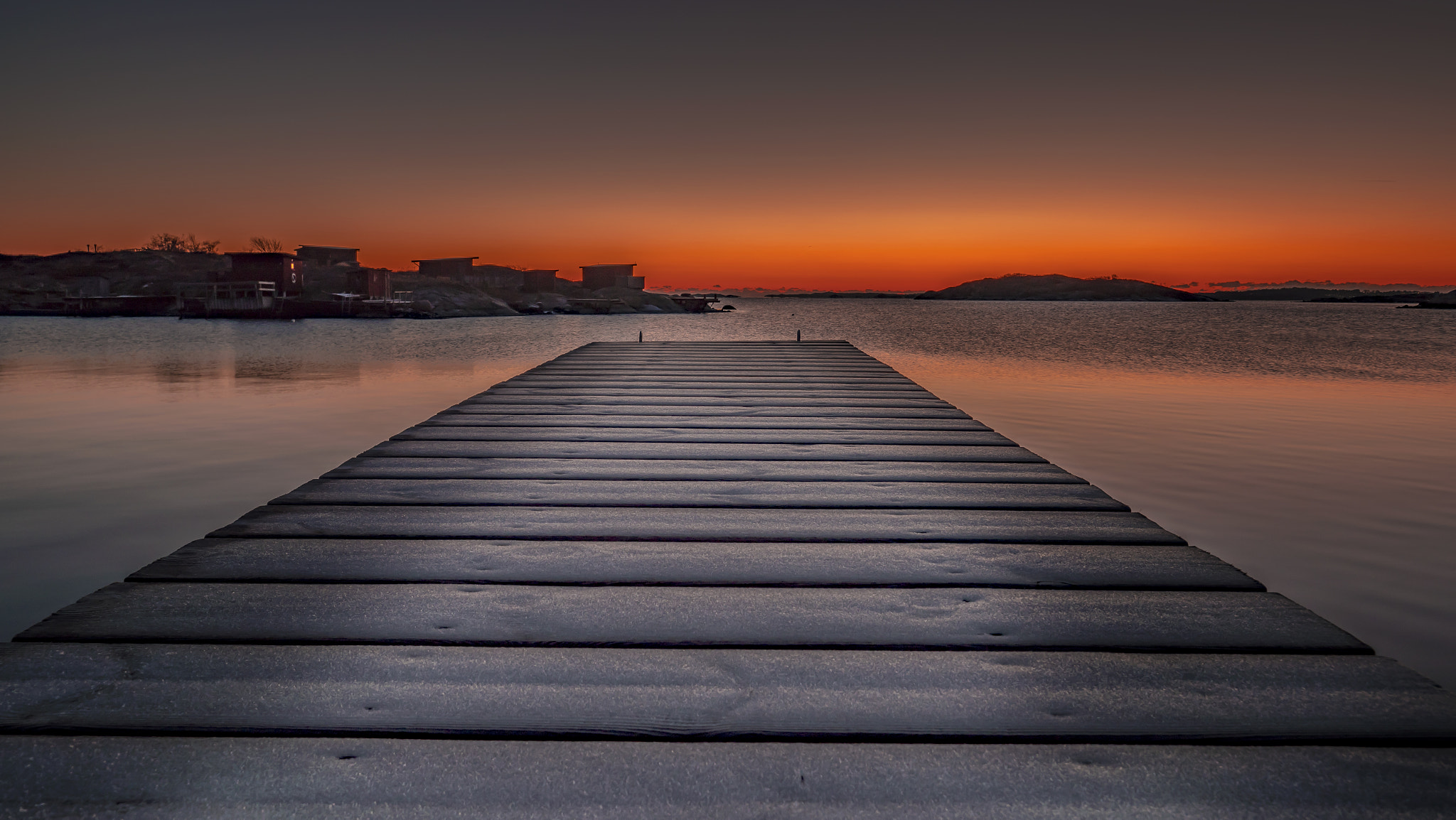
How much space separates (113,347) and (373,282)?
105 ft

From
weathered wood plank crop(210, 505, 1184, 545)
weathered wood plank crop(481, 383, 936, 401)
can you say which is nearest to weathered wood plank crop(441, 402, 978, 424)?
weathered wood plank crop(481, 383, 936, 401)

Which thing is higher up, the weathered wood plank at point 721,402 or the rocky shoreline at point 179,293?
the rocky shoreline at point 179,293

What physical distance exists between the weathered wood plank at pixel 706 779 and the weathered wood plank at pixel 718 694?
0.14ft

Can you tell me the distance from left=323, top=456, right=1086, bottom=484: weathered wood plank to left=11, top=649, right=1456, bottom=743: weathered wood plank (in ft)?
6.45

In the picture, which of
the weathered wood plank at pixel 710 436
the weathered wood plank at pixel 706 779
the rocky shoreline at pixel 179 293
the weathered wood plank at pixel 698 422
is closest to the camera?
the weathered wood plank at pixel 706 779

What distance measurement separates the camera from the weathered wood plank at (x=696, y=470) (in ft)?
12.5

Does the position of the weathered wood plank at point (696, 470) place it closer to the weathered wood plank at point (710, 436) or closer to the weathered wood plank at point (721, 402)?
the weathered wood plank at point (710, 436)

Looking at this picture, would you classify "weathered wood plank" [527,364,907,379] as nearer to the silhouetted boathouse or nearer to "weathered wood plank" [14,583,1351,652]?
"weathered wood plank" [14,583,1351,652]

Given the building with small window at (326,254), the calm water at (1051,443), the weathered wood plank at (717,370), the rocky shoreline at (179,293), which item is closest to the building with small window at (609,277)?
the rocky shoreline at (179,293)

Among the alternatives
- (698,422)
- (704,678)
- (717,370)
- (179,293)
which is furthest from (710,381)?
(179,293)

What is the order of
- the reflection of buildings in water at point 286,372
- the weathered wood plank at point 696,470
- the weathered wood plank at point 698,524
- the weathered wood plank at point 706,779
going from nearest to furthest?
1. the weathered wood plank at point 706,779
2. the weathered wood plank at point 698,524
3. the weathered wood plank at point 696,470
4. the reflection of buildings in water at point 286,372

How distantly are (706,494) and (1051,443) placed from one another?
724cm

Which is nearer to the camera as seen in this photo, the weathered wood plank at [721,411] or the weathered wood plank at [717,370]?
the weathered wood plank at [721,411]

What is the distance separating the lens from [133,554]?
4.78 m
